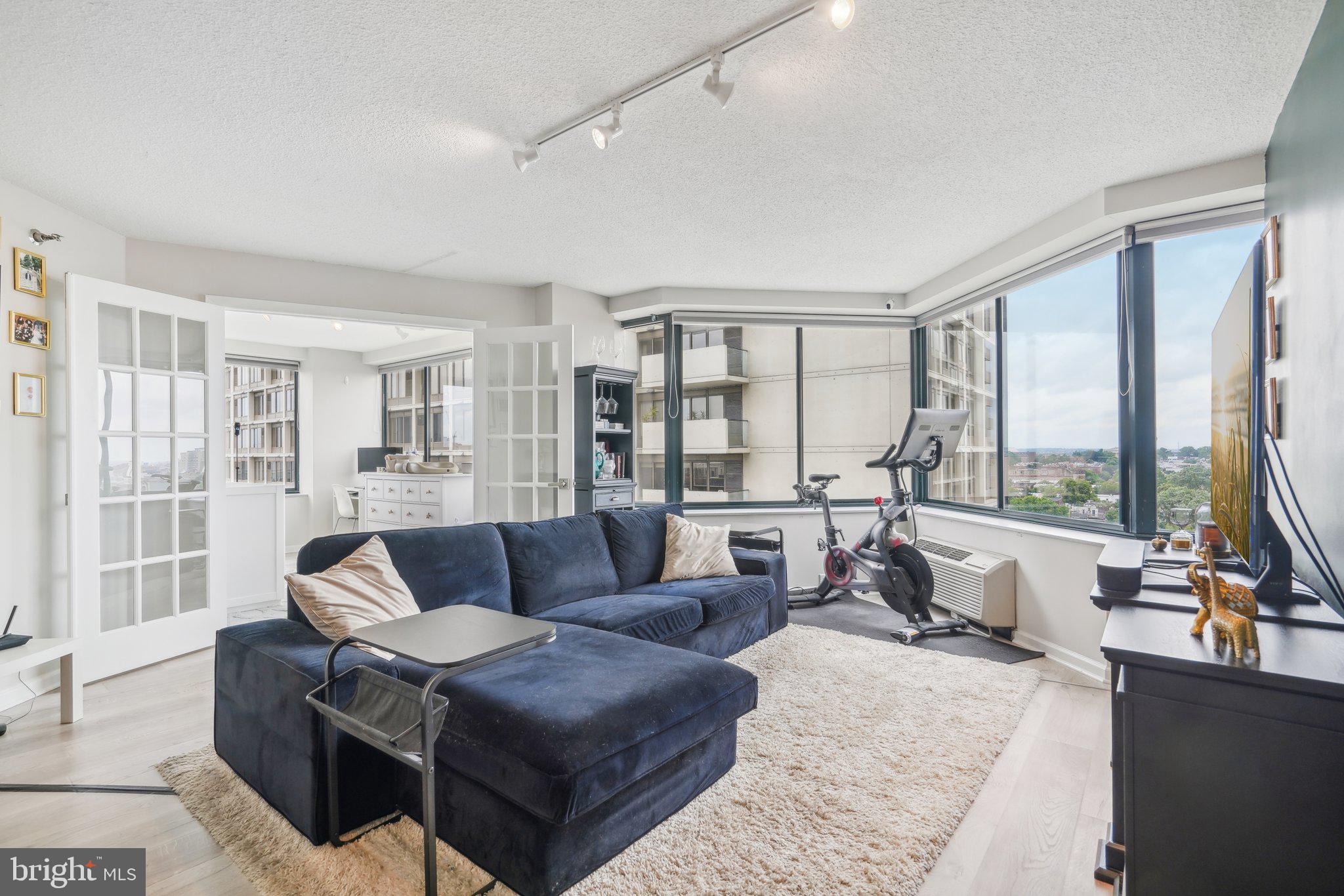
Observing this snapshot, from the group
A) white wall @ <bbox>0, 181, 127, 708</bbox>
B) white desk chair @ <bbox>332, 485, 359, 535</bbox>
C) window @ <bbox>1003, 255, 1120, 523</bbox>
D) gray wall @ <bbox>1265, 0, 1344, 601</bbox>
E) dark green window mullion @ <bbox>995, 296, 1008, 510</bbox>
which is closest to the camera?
gray wall @ <bbox>1265, 0, 1344, 601</bbox>

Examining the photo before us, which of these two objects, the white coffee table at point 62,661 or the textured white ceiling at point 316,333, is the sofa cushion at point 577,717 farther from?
the textured white ceiling at point 316,333

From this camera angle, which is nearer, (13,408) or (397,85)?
(397,85)

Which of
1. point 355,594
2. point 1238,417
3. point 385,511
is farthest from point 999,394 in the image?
point 385,511

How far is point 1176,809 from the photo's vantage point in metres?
1.18

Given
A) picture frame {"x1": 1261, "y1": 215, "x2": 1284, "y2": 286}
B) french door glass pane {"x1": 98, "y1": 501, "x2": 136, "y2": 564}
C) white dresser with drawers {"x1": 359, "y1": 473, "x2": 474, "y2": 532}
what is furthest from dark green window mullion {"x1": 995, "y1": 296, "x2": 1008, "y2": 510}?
french door glass pane {"x1": 98, "y1": 501, "x2": 136, "y2": 564}

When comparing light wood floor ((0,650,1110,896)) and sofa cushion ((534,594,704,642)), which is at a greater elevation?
sofa cushion ((534,594,704,642))

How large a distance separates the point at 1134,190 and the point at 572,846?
358cm

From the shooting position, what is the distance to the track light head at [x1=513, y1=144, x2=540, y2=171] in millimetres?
2586

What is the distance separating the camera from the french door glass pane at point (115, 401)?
329 cm

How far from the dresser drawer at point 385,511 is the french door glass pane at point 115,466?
3.03 m

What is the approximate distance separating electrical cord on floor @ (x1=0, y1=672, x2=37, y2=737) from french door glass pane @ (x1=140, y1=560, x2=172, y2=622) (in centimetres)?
52

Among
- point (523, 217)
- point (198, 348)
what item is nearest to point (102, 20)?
point (523, 217)

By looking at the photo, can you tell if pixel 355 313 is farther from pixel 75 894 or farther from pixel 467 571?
pixel 75 894

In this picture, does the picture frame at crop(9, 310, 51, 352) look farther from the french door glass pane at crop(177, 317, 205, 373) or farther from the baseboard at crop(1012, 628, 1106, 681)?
the baseboard at crop(1012, 628, 1106, 681)
